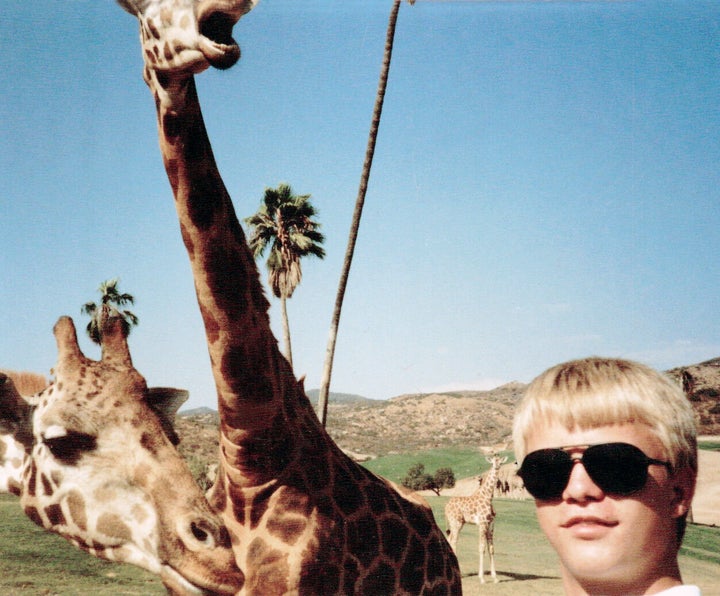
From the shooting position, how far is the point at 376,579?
11.6 feet

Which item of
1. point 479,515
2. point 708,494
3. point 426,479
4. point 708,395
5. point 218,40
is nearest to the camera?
point 218,40

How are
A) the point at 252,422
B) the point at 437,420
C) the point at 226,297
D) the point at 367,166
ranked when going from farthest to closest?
the point at 437,420
the point at 367,166
the point at 252,422
the point at 226,297

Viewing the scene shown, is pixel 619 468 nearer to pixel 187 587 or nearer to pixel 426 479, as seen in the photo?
pixel 187 587

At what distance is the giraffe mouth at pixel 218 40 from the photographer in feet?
6.68

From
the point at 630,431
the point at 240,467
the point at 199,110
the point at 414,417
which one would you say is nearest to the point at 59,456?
the point at 240,467

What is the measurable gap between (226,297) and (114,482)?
0.87m

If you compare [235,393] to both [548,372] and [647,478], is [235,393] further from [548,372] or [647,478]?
[647,478]

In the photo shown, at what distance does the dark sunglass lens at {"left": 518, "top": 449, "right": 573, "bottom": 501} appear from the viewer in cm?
146

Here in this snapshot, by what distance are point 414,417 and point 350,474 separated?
180 feet

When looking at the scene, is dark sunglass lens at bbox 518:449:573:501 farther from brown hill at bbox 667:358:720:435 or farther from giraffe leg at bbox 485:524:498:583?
brown hill at bbox 667:358:720:435

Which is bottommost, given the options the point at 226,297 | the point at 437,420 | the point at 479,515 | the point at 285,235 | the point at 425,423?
the point at 425,423

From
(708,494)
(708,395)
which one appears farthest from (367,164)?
(708,395)

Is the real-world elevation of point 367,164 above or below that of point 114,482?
above

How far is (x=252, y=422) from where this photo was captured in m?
3.08
